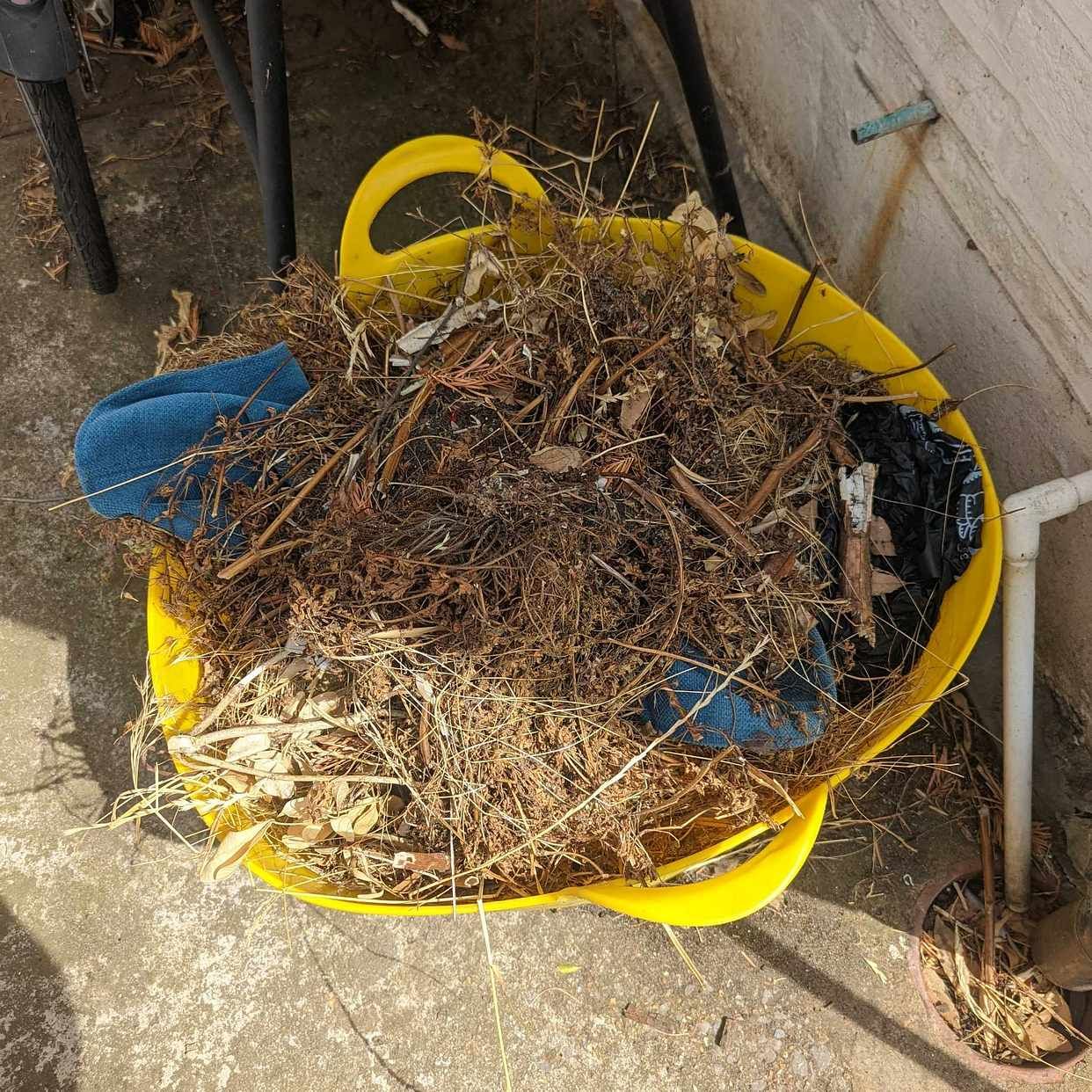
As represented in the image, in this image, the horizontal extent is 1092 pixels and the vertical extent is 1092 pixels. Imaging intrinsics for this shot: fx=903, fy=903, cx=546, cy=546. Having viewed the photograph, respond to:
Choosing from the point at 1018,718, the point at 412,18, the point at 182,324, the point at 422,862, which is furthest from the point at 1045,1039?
the point at 412,18

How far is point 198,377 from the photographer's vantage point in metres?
1.38

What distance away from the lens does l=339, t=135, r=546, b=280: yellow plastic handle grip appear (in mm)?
1377

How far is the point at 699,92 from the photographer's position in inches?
61.0

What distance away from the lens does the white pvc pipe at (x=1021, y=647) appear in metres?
1.19

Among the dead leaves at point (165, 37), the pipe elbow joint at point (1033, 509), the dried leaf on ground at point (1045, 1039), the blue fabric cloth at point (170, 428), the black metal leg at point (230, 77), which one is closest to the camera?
the pipe elbow joint at point (1033, 509)

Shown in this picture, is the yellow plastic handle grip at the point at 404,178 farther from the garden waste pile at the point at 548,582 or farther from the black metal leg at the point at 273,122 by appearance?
the black metal leg at the point at 273,122

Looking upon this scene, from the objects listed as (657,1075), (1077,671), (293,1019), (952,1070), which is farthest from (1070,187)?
(293,1019)

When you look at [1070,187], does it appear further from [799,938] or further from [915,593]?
[799,938]

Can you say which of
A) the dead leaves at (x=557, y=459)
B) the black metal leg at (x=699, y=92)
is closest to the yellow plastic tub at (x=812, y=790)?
the black metal leg at (x=699, y=92)

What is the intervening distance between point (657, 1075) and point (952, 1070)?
47 cm

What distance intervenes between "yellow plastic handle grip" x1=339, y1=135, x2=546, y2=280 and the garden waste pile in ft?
0.22

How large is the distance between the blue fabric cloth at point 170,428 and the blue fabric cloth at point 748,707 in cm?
72

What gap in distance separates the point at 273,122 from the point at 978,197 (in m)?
1.09

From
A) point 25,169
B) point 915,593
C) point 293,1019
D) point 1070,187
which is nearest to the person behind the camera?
point 1070,187
